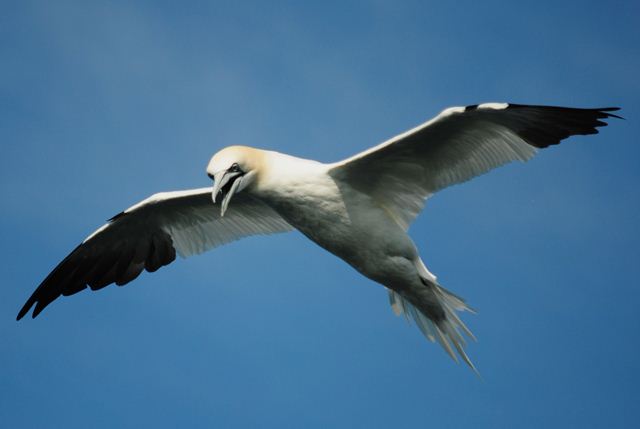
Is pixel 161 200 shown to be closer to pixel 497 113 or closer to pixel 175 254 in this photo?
pixel 175 254

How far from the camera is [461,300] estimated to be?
8.45 m

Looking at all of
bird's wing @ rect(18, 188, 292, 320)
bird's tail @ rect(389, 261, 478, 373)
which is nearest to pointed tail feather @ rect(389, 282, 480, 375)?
bird's tail @ rect(389, 261, 478, 373)

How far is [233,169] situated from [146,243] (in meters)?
2.77

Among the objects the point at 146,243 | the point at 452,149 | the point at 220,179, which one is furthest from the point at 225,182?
Result: the point at 146,243

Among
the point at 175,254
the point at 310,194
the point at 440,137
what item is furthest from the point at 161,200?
the point at 440,137

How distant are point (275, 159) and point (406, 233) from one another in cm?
141

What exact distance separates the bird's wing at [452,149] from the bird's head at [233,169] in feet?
2.38

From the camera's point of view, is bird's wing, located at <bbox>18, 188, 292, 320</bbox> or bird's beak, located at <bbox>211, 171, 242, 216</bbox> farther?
bird's wing, located at <bbox>18, 188, 292, 320</bbox>

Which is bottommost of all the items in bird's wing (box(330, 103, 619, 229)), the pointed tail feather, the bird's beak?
the pointed tail feather

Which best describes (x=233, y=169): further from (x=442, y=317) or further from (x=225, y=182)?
(x=442, y=317)

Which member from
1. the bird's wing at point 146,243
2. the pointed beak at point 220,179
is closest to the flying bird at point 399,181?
the pointed beak at point 220,179

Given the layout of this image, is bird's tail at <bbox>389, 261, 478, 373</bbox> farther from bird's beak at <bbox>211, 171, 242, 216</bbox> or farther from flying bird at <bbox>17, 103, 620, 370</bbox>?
bird's beak at <bbox>211, 171, 242, 216</bbox>

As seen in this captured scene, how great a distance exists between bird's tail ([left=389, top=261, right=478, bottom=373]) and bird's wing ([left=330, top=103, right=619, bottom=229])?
762mm

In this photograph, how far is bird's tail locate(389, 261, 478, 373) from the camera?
329 inches
